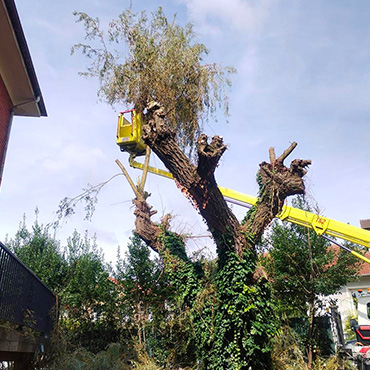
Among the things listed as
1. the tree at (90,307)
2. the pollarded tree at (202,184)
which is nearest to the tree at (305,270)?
the pollarded tree at (202,184)

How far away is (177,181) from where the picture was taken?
28.4 feet

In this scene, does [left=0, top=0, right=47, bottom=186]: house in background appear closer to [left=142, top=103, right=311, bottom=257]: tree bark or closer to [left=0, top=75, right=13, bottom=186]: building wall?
[left=0, top=75, right=13, bottom=186]: building wall

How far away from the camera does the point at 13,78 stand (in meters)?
9.59

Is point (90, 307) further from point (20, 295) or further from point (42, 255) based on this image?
point (20, 295)

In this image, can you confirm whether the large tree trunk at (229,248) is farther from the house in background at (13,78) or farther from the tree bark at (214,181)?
the house in background at (13,78)

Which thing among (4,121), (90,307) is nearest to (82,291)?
(90,307)

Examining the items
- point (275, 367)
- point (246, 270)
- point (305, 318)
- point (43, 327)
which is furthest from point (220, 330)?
point (305, 318)

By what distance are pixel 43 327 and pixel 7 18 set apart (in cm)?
678

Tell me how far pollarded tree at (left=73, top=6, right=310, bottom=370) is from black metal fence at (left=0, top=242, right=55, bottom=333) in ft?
11.6

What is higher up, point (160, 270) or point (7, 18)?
point (7, 18)

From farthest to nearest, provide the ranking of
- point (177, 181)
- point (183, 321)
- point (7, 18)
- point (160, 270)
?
point (160, 270), point (183, 321), point (177, 181), point (7, 18)

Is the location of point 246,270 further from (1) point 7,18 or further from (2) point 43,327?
(1) point 7,18

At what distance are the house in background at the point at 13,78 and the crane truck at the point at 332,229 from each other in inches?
100

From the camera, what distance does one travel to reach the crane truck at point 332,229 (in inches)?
417
